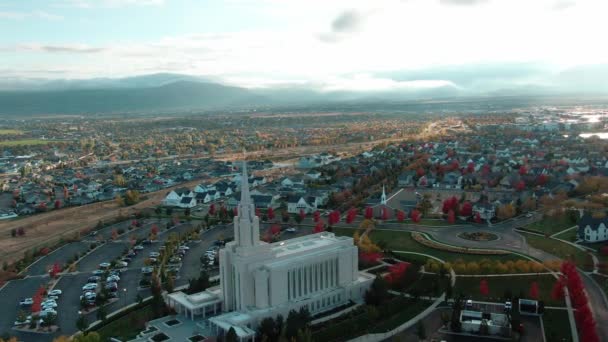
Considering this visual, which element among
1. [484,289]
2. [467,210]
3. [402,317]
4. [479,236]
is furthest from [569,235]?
[402,317]

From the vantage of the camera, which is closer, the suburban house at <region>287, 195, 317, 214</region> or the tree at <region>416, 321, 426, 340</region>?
the tree at <region>416, 321, 426, 340</region>

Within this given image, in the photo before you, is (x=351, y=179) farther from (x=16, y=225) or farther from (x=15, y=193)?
(x=15, y=193)

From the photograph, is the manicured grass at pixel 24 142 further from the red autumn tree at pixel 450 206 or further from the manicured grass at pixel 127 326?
the manicured grass at pixel 127 326

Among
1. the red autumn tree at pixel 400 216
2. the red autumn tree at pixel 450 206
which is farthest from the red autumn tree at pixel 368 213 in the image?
the red autumn tree at pixel 450 206

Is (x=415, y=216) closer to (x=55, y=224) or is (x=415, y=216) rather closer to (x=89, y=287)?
(x=89, y=287)

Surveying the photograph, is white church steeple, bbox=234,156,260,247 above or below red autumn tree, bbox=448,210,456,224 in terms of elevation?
above

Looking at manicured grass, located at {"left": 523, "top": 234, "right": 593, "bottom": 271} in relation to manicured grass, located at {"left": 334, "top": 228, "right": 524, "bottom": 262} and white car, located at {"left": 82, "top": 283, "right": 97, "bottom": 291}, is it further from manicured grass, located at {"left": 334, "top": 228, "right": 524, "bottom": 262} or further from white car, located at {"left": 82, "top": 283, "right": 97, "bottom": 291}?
white car, located at {"left": 82, "top": 283, "right": 97, "bottom": 291}

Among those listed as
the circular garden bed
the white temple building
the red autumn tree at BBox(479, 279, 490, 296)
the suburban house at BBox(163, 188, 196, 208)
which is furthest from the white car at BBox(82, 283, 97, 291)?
the circular garden bed
